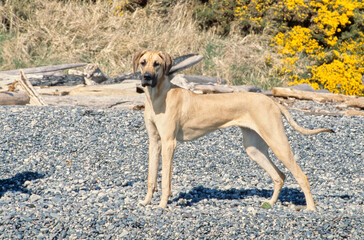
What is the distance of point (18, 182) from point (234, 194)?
2603mm

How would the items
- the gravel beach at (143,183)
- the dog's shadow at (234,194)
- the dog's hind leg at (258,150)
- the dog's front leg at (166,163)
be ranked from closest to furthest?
the gravel beach at (143,183), the dog's front leg at (166,163), the dog's hind leg at (258,150), the dog's shadow at (234,194)

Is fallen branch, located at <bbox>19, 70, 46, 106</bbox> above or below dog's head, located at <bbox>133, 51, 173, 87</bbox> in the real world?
below

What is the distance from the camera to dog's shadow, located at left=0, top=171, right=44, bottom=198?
218 inches

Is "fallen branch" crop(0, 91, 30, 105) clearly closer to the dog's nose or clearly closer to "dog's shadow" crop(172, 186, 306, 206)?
"dog's shadow" crop(172, 186, 306, 206)

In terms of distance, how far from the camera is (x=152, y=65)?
4379mm

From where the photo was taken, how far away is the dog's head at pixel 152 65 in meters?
4.31

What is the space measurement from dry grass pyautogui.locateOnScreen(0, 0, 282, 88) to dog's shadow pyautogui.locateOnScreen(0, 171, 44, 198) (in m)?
7.57

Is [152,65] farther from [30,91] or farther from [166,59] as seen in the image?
[30,91]

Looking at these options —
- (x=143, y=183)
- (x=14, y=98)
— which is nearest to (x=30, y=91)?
(x=14, y=98)

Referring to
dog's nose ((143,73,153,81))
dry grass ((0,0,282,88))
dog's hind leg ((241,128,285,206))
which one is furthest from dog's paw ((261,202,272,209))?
dry grass ((0,0,282,88))

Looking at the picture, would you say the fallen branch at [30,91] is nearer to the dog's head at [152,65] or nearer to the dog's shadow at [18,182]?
the dog's shadow at [18,182]

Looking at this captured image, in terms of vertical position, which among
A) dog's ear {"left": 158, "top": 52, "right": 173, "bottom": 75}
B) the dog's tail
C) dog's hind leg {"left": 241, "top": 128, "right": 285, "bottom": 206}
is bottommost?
dog's hind leg {"left": 241, "top": 128, "right": 285, "bottom": 206}

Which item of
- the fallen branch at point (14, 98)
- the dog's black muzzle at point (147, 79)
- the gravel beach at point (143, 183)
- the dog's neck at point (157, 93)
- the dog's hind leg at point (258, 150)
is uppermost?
the dog's black muzzle at point (147, 79)

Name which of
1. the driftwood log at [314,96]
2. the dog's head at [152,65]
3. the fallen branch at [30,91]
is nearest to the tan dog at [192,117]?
the dog's head at [152,65]
